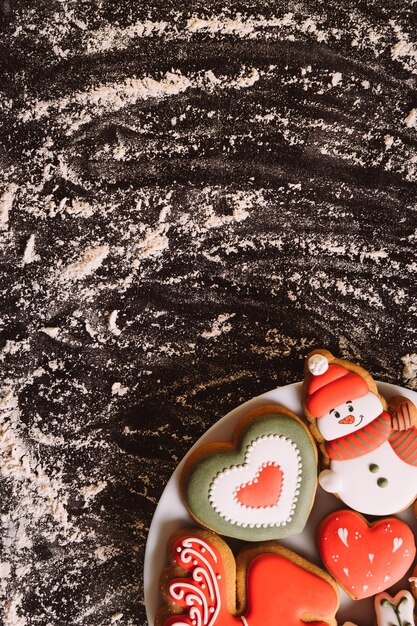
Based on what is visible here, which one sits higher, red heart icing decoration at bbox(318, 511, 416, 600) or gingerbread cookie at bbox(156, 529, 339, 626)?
red heart icing decoration at bbox(318, 511, 416, 600)

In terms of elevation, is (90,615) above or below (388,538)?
below

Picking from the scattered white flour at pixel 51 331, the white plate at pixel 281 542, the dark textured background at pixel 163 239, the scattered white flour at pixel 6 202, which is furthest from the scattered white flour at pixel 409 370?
the scattered white flour at pixel 6 202

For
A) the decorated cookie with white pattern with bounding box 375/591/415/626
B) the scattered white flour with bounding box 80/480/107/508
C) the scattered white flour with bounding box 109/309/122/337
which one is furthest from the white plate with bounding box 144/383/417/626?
the scattered white flour with bounding box 109/309/122/337

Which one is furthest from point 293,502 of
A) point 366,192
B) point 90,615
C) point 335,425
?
point 366,192

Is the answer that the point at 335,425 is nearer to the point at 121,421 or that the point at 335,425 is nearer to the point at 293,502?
the point at 293,502

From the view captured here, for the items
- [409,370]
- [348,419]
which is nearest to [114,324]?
[348,419]

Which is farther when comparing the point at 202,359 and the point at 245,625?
the point at 202,359

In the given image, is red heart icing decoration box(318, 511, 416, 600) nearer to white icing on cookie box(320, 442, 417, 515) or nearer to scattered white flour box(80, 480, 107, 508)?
white icing on cookie box(320, 442, 417, 515)

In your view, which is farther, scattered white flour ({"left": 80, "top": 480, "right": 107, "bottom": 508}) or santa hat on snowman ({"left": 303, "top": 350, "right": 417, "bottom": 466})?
scattered white flour ({"left": 80, "top": 480, "right": 107, "bottom": 508})

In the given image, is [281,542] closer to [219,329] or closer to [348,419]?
[348,419]
